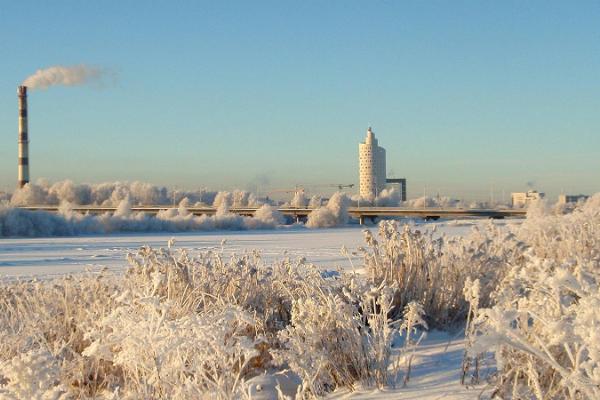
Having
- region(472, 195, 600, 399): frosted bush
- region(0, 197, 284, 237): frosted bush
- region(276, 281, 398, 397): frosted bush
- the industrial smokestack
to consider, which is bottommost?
region(0, 197, 284, 237): frosted bush

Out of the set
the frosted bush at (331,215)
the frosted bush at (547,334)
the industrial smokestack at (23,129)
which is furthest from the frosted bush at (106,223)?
the frosted bush at (547,334)

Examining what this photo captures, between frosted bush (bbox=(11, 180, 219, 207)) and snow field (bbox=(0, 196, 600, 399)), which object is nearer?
snow field (bbox=(0, 196, 600, 399))

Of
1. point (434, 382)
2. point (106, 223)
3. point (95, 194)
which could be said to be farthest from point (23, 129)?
point (434, 382)

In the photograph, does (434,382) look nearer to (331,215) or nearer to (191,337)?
(191,337)

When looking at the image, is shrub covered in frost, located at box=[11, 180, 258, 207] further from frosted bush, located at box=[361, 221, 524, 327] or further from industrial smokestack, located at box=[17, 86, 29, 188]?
frosted bush, located at box=[361, 221, 524, 327]

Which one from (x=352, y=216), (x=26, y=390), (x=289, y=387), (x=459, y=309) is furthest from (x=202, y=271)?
(x=352, y=216)

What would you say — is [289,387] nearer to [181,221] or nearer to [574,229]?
[574,229]

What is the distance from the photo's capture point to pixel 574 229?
994cm

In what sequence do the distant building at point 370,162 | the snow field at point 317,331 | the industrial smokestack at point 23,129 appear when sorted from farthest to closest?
1. the distant building at point 370,162
2. the industrial smokestack at point 23,129
3. the snow field at point 317,331

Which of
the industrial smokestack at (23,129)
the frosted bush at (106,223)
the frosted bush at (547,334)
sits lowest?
the frosted bush at (106,223)

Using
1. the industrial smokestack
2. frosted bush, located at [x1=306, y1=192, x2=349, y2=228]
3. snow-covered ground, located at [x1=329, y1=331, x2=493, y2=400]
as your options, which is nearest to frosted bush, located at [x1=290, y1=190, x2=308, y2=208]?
frosted bush, located at [x1=306, y1=192, x2=349, y2=228]

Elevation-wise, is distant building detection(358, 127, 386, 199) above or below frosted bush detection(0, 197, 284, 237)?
above

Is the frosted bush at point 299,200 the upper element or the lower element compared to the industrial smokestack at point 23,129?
lower

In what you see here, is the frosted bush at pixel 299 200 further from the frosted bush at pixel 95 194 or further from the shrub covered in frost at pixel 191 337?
the shrub covered in frost at pixel 191 337
